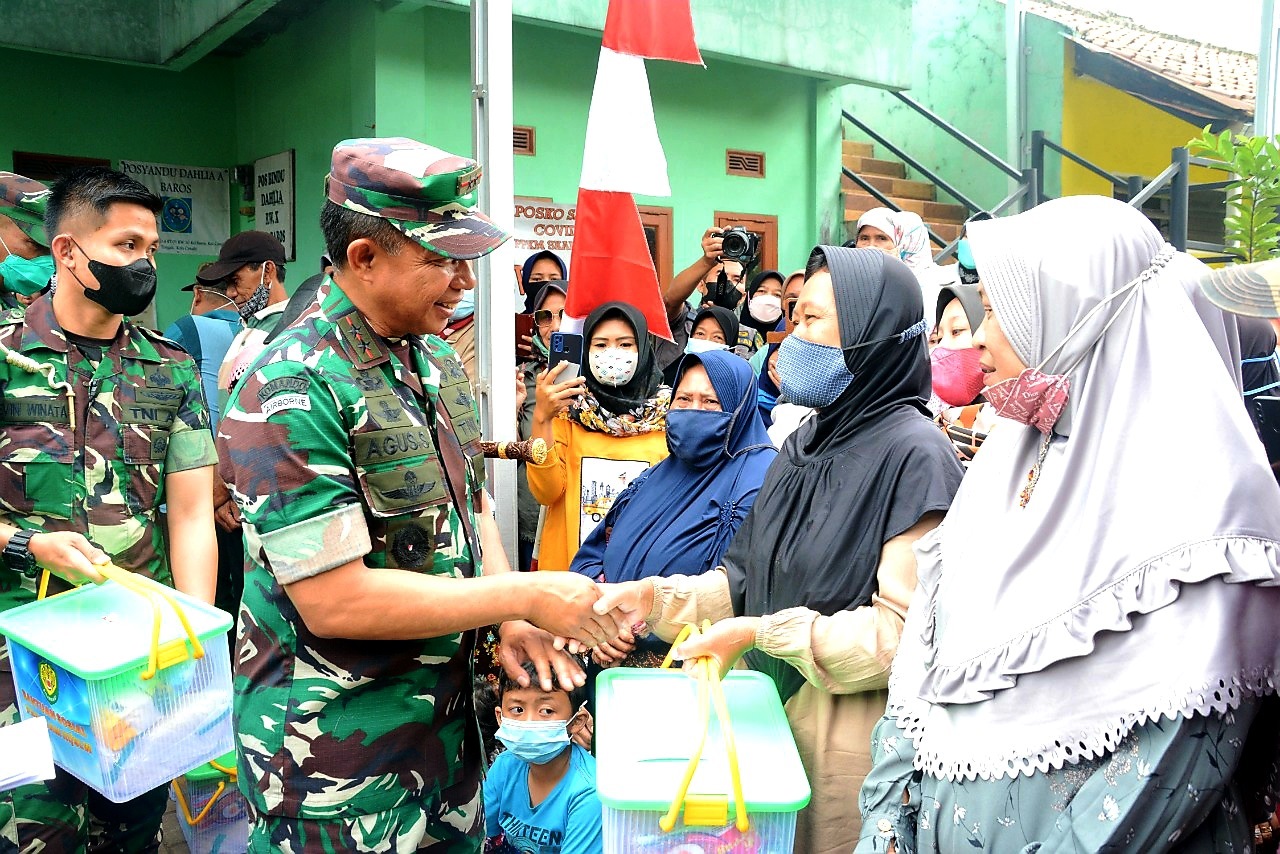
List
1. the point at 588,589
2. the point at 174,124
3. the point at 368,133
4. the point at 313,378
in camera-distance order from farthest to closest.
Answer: the point at 174,124 → the point at 368,133 → the point at 588,589 → the point at 313,378

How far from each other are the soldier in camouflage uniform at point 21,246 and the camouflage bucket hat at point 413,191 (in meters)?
2.07

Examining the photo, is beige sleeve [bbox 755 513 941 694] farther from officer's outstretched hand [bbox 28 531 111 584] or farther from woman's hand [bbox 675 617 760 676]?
officer's outstretched hand [bbox 28 531 111 584]

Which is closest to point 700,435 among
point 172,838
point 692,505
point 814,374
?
point 692,505

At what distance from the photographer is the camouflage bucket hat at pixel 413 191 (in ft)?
6.05

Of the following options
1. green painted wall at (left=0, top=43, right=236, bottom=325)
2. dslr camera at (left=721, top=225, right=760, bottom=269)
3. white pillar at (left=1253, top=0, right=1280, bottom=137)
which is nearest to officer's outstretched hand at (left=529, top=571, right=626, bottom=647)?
dslr camera at (left=721, top=225, right=760, bottom=269)

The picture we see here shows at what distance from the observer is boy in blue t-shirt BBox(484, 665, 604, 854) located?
294 cm

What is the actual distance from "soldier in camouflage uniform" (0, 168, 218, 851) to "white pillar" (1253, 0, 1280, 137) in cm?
553

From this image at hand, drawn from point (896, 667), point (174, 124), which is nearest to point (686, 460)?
point (896, 667)

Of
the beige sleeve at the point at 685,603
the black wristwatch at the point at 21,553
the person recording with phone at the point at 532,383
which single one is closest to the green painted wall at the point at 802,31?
Result: the person recording with phone at the point at 532,383

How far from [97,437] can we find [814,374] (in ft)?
5.79

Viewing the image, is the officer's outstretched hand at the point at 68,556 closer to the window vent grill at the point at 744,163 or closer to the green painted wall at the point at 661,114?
the green painted wall at the point at 661,114

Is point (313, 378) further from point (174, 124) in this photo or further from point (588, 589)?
point (174, 124)

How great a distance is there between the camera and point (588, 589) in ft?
6.63

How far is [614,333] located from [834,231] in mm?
5513
